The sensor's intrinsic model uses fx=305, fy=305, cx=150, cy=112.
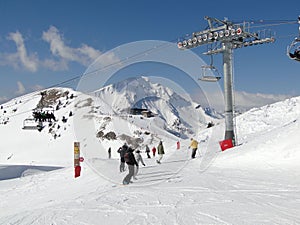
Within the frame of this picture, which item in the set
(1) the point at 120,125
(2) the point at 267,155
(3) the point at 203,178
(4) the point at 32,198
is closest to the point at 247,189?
(3) the point at 203,178

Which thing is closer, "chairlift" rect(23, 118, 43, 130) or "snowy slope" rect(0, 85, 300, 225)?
"snowy slope" rect(0, 85, 300, 225)

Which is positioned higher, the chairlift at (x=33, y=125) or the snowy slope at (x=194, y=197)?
the chairlift at (x=33, y=125)

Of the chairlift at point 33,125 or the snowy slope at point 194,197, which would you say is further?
the chairlift at point 33,125

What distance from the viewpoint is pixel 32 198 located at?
12.7 meters

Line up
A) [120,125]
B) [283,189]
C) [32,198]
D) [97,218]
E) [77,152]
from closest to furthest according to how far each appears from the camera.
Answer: [97,218] < [283,189] < [32,198] < [77,152] < [120,125]

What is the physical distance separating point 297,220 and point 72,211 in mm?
4701

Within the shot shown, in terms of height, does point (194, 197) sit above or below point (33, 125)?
below

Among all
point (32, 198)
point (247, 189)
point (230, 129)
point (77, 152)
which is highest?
point (230, 129)

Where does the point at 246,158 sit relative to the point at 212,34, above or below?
below

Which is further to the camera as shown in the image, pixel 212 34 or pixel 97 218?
pixel 212 34

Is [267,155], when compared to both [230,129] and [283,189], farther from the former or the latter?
[230,129]

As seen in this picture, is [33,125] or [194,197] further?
[33,125]

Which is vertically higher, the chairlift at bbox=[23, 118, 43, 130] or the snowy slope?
the chairlift at bbox=[23, 118, 43, 130]

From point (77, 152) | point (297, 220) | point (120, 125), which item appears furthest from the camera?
point (120, 125)
